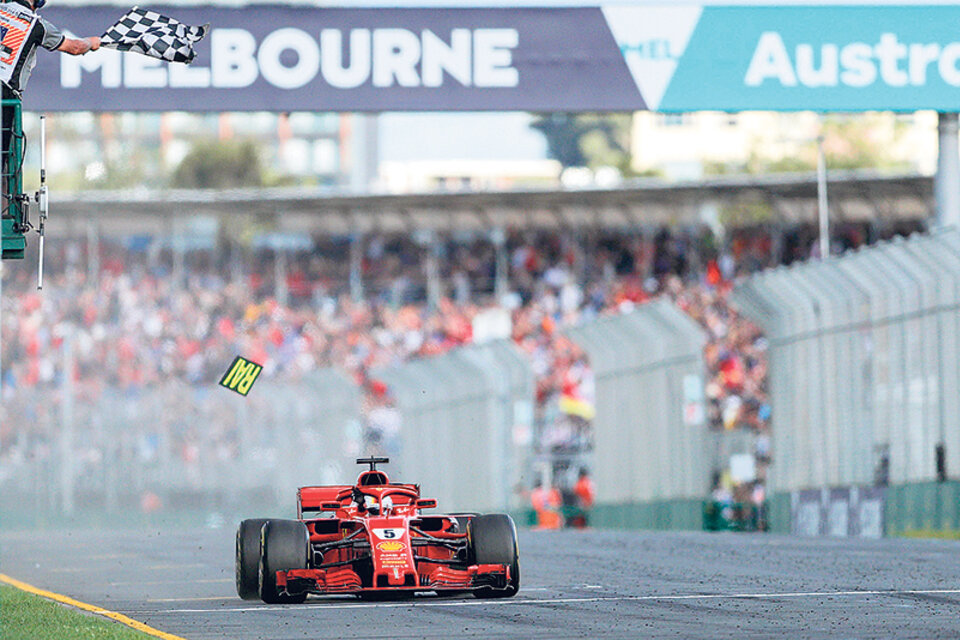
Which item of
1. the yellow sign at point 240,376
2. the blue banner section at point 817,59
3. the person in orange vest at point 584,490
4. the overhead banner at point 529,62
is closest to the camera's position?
the yellow sign at point 240,376

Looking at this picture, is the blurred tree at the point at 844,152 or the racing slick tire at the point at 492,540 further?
the blurred tree at the point at 844,152

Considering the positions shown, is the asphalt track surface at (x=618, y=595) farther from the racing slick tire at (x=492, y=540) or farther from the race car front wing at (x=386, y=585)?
the racing slick tire at (x=492, y=540)

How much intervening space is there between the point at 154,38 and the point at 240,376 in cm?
231

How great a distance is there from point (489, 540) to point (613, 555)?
5.75m

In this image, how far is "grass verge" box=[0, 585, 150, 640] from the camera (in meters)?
9.57

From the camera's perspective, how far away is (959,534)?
63.7ft

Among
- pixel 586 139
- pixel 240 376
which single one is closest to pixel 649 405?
pixel 240 376

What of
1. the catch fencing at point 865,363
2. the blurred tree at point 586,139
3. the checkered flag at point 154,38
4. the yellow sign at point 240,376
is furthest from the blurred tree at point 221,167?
the checkered flag at point 154,38

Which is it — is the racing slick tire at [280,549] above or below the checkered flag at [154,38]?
below

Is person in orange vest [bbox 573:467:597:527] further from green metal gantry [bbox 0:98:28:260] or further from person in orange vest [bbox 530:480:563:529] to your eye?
green metal gantry [bbox 0:98:28:260]

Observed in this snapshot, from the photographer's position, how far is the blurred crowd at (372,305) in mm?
36812

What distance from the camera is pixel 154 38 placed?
12523 millimetres

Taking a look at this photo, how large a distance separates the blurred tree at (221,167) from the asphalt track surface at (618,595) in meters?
78.4

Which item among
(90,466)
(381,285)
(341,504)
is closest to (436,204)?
(381,285)
